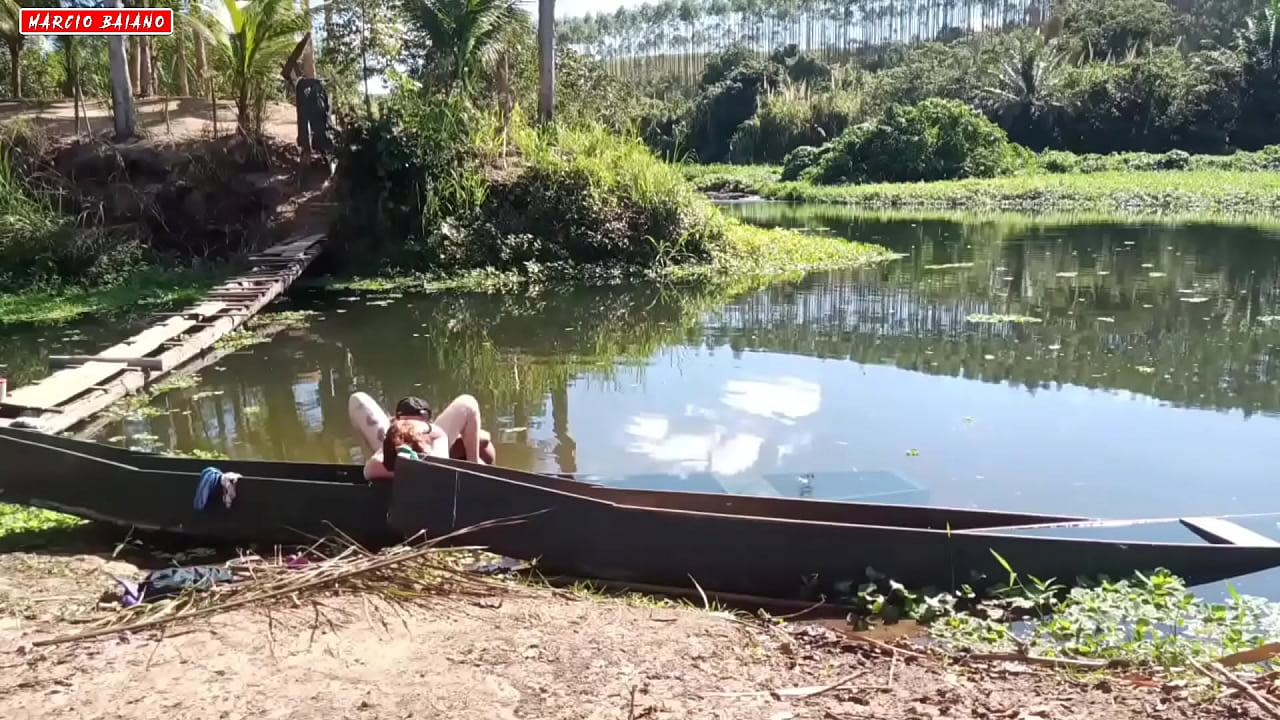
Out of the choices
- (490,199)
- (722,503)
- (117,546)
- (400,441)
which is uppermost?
(490,199)

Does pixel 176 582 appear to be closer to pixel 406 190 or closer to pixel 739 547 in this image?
pixel 739 547

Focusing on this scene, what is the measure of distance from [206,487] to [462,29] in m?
10.9

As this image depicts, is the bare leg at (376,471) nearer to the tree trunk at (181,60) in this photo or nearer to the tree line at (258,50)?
the tree line at (258,50)

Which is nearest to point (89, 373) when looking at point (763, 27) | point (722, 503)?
point (722, 503)

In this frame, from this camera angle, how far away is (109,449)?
15.9 ft

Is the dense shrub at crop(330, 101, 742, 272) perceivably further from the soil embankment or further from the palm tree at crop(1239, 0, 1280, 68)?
the palm tree at crop(1239, 0, 1280, 68)

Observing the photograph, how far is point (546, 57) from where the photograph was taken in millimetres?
14453

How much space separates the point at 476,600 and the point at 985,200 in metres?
25.3

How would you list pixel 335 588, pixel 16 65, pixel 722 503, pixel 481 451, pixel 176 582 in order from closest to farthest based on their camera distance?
pixel 335 588, pixel 176 582, pixel 722 503, pixel 481 451, pixel 16 65

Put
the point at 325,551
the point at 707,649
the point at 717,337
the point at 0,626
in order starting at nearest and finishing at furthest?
the point at 707,649 < the point at 0,626 < the point at 325,551 < the point at 717,337

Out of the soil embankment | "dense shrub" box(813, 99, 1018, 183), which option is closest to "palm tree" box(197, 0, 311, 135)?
the soil embankment

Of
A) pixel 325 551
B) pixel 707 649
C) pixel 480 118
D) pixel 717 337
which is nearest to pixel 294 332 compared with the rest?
pixel 717 337

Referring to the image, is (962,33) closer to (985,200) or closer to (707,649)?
(985,200)

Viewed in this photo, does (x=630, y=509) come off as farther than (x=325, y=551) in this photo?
No
